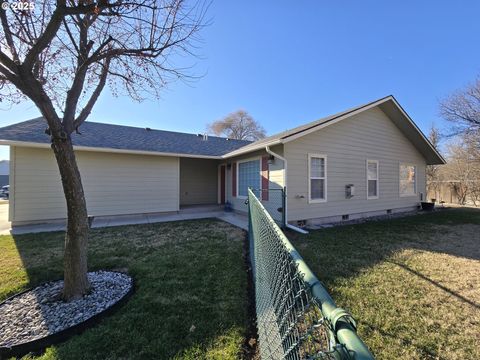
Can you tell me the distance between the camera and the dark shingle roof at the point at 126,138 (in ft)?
27.0

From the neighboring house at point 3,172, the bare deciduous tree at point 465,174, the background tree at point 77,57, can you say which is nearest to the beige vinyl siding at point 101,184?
the background tree at point 77,57

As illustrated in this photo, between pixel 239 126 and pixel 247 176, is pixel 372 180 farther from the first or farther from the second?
pixel 239 126

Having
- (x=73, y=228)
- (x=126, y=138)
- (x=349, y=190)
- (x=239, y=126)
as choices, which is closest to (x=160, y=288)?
(x=73, y=228)

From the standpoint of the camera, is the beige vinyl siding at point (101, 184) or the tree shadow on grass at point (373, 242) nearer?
the tree shadow on grass at point (373, 242)

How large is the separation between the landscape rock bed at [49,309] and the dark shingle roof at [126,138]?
6.58m

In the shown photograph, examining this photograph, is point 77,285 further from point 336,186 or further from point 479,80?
point 479,80

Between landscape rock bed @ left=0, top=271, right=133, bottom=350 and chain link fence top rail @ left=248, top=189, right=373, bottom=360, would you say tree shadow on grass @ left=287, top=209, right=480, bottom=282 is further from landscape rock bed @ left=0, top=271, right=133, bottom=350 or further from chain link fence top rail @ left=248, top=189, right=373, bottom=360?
landscape rock bed @ left=0, top=271, right=133, bottom=350

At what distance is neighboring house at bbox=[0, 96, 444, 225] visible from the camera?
7.89 metres

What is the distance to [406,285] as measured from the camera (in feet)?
11.7

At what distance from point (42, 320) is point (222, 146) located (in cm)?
1158

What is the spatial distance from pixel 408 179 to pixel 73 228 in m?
13.3

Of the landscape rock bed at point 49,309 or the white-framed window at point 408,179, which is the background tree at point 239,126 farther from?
the landscape rock bed at point 49,309

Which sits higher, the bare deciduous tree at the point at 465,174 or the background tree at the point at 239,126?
the background tree at the point at 239,126

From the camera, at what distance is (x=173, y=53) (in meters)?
4.00
